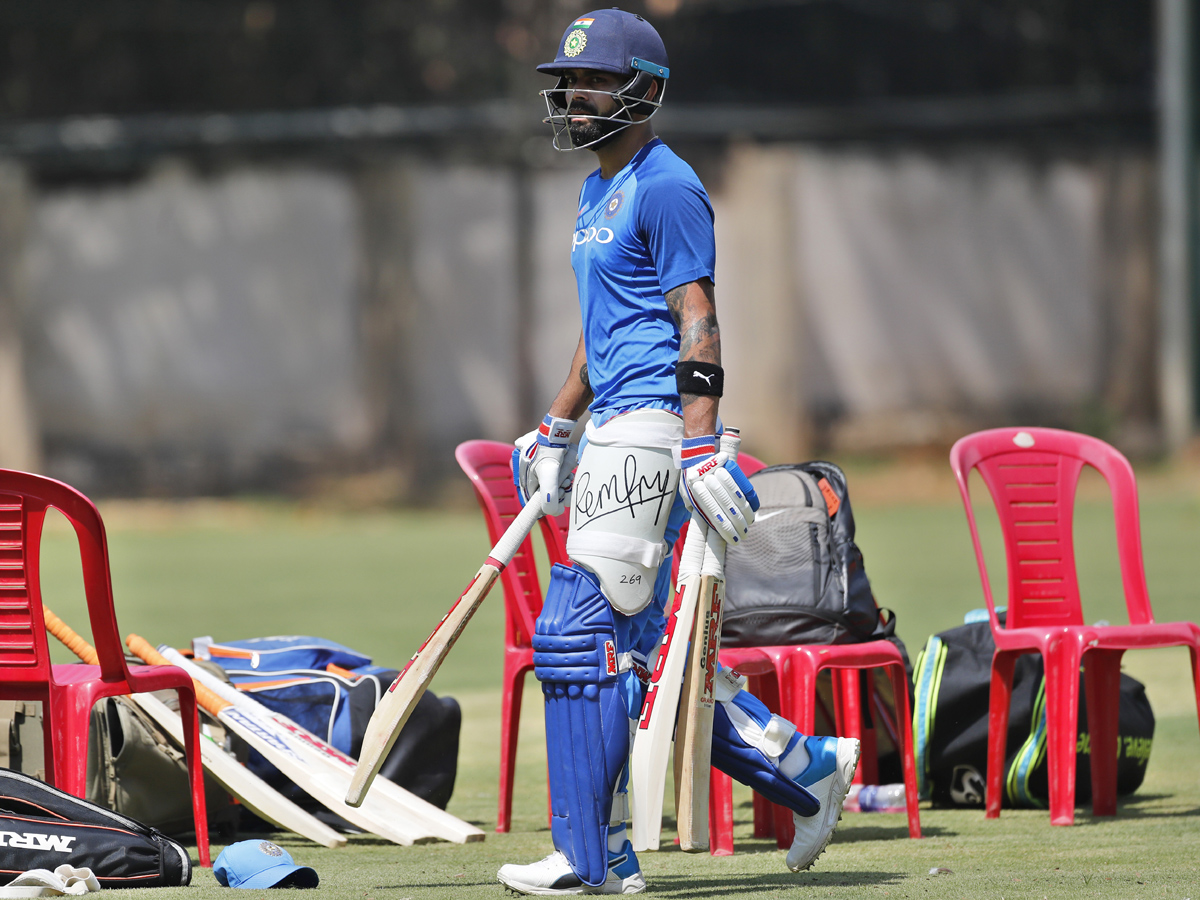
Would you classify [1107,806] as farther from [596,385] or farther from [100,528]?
[100,528]

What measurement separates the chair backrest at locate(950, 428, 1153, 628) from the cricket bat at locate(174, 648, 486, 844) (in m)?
1.57

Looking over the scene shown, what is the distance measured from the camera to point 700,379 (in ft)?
12.0

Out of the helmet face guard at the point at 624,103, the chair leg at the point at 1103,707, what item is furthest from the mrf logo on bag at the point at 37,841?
the chair leg at the point at 1103,707

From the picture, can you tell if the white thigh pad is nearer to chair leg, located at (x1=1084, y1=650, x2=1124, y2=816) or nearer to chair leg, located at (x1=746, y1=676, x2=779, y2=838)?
chair leg, located at (x1=746, y1=676, x2=779, y2=838)

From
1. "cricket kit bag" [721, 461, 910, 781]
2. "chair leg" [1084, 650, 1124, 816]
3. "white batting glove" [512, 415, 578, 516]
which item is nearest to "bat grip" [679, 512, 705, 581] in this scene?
"white batting glove" [512, 415, 578, 516]

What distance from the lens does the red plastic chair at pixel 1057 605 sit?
4.65 m

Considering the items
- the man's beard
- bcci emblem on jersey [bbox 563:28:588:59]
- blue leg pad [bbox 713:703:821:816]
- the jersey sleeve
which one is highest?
bcci emblem on jersey [bbox 563:28:588:59]

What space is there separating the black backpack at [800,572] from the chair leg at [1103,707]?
59 centimetres

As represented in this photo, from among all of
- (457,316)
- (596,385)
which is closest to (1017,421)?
(457,316)

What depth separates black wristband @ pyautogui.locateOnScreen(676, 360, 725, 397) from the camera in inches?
144

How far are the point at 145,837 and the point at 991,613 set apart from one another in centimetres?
228

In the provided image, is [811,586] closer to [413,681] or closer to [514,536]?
[514,536]

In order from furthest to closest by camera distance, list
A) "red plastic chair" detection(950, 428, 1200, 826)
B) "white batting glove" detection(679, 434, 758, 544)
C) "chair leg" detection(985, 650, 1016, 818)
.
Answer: "chair leg" detection(985, 650, 1016, 818) → "red plastic chair" detection(950, 428, 1200, 826) → "white batting glove" detection(679, 434, 758, 544)

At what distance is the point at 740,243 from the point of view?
17.0 m
